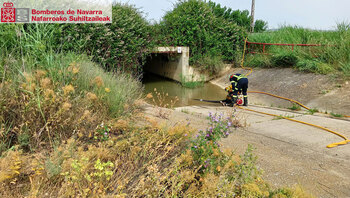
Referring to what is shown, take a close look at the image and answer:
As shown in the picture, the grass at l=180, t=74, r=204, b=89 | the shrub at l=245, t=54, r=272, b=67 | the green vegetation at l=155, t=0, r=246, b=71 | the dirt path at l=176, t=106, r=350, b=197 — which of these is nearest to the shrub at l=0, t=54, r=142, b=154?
the dirt path at l=176, t=106, r=350, b=197

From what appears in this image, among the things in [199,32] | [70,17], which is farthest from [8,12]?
[199,32]

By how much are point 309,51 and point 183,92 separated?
671 centimetres

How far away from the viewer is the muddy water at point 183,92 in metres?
11.8

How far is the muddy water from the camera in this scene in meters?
11.8

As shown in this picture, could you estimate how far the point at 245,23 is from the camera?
31281 mm

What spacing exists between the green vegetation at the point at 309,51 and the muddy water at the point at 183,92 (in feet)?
11.7

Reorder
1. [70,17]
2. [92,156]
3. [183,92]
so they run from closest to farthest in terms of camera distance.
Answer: [92,156] < [70,17] < [183,92]

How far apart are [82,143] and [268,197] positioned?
2442 mm

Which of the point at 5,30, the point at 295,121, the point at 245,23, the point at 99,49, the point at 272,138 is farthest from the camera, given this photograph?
the point at 245,23

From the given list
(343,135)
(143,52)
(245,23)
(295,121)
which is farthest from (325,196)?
(245,23)

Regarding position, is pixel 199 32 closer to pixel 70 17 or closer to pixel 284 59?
pixel 284 59

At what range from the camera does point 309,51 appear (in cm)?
1303

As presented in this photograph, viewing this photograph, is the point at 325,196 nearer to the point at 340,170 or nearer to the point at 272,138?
the point at 340,170

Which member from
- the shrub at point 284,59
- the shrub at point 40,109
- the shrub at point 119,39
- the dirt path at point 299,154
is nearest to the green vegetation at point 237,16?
the shrub at point 284,59
